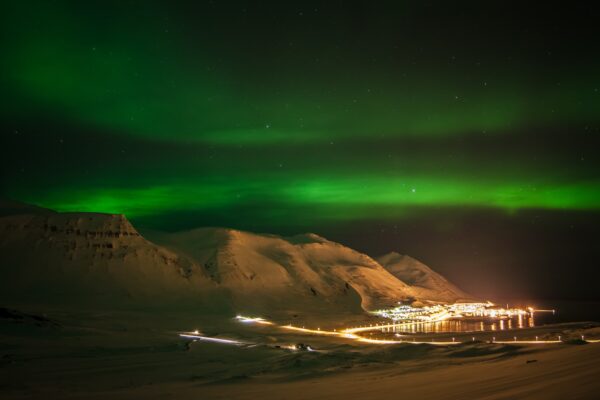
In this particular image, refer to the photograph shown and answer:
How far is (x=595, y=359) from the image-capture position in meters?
35.0

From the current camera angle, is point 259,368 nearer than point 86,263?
Yes

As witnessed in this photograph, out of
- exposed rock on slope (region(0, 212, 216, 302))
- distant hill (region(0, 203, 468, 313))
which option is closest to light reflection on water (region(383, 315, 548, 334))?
distant hill (region(0, 203, 468, 313))

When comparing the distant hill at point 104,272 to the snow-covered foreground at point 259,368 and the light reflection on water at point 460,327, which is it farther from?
the snow-covered foreground at point 259,368

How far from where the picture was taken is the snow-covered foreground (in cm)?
2962

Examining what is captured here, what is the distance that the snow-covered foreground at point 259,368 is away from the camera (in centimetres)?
2962

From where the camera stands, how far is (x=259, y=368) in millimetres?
47656

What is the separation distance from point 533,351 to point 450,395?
26201mm

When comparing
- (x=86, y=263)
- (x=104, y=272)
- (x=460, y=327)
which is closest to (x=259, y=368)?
(x=460, y=327)

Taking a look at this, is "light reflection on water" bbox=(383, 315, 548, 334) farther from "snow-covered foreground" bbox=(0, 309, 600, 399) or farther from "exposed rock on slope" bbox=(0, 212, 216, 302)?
"exposed rock on slope" bbox=(0, 212, 216, 302)

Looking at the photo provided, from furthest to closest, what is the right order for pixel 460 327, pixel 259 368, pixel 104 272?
pixel 104 272 < pixel 460 327 < pixel 259 368

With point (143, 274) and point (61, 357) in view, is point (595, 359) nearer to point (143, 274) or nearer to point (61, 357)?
point (61, 357)

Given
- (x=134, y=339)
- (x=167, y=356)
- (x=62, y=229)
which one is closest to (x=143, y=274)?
(x=62, y=229)

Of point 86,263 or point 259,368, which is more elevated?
point 86,263

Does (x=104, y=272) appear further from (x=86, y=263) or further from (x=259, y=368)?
(x=259, y=368)
